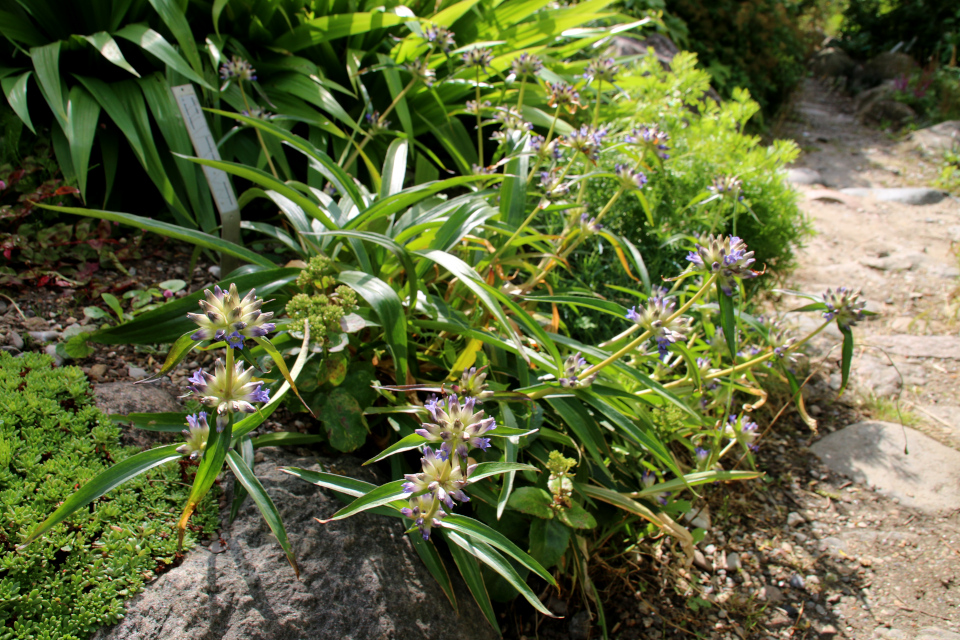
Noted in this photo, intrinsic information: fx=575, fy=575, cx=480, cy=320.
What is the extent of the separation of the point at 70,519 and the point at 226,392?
0.53 meters

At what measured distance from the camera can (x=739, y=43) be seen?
620 cm

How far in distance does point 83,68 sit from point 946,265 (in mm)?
4875

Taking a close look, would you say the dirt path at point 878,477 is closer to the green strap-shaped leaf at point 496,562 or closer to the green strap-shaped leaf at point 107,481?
the green strap-shaped leaf at point 496,562

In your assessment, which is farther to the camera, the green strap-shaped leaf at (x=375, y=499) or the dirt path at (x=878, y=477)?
the dirt path at (x=878, y=477)

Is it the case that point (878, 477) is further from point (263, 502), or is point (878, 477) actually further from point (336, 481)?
point (263, 502)

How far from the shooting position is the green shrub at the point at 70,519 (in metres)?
1.07

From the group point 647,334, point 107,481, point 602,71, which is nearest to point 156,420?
point 107,481

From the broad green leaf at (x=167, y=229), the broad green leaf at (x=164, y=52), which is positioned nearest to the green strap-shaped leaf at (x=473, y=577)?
the broad green leaf at (x=167, y=229)

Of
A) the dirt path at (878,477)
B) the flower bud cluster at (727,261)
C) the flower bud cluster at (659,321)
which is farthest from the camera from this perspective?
the dirt path at (878,477)

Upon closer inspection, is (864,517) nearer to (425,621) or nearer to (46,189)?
(425,621)

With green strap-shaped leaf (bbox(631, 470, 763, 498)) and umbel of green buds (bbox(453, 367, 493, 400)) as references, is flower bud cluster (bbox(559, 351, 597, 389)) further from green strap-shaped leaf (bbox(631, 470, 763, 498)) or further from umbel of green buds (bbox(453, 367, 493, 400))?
green strap-shaped leaf (bbox(631, 470, 763, 498))

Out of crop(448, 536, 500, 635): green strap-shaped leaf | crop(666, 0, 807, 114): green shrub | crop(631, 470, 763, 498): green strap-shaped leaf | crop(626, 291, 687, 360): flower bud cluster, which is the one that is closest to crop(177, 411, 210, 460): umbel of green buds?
crop(448, 536, 500, 635): green strap-shaped leaf

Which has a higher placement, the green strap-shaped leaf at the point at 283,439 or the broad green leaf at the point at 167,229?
the broad green leaf at the point at 167,229

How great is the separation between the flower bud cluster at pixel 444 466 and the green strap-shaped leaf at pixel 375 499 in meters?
0.05
